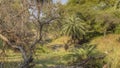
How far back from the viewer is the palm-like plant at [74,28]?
112 ft

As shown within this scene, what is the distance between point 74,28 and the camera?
113 feet

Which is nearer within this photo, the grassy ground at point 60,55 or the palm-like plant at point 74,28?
the grassy ground at point 60,55

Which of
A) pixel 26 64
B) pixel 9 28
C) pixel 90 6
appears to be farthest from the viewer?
pixel 90 6

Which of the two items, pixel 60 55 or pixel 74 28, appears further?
pixel 74 28

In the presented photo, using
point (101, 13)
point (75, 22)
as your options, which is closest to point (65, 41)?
point (75, 22)

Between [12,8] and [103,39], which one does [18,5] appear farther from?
[103,39]

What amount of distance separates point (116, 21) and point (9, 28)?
2538 cm

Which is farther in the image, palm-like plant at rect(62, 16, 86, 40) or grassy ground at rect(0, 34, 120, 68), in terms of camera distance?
palm-like plant at rect(62, 16, 86, 40)

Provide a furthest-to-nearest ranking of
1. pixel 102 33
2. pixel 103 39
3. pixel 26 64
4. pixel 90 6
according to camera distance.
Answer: pixel 90 6 → pixel 102 33 → pixel 103 39 → pixel 26 64

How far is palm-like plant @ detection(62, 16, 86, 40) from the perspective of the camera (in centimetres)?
3416

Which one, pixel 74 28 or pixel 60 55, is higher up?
pixel 74 28

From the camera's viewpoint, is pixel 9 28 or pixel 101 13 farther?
pixel 101 13

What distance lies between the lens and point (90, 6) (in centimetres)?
3912

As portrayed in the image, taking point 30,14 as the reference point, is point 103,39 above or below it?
below
